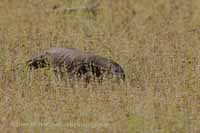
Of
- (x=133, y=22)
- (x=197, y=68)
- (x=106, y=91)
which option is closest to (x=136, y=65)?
(x=197, y=68)

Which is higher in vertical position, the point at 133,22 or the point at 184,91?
the point at 133,22

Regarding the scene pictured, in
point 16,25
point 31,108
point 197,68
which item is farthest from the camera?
point 16,25

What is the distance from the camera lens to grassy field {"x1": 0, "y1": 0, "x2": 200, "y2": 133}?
23.6 ft

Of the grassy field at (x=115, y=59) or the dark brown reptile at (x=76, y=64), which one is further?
the dark brown reptile at (x=76, y=64)

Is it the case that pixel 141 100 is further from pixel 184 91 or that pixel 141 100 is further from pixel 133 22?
pixel 133 22

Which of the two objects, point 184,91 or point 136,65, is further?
point 136,65

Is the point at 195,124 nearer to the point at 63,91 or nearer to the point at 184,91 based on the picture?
the point at 184,91

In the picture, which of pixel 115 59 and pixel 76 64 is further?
pixel 115 59

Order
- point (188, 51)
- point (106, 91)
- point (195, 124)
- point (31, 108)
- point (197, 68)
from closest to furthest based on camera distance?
→ point (195, 124)
point (31, 108)
point (106, 91)
point (197, 68)
point (188, 51)

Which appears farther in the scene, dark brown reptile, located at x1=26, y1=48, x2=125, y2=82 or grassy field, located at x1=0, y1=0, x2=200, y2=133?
dark brown reptile, located at x1=26, y1=48, x2=125, y2=82

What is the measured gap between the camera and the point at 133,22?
1232 cm

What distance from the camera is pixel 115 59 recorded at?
990 cm

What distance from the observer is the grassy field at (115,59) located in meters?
7.18

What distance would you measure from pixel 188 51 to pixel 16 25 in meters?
3.00
